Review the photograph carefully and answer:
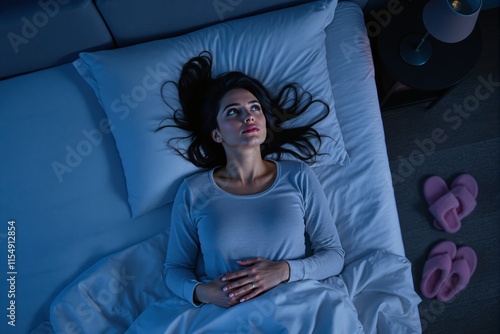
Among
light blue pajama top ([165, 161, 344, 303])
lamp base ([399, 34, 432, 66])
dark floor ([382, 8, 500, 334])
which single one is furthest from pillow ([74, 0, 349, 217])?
dark floor ([382, 8, 500, 334])

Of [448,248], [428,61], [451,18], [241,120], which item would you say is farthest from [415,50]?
[448,248]

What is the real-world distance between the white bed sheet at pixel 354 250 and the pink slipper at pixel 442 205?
57cm

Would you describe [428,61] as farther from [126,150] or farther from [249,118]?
[126,150]

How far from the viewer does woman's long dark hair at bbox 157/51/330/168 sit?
1.50 m

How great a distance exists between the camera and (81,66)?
5.20 feet

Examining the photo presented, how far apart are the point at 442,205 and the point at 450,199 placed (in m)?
0.06

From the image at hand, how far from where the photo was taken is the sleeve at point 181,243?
1381 mm

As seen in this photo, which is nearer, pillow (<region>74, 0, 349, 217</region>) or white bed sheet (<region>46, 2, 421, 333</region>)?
white bed sheet (<region>46, 2, 421, 333</region>)

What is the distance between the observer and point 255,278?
1.28m

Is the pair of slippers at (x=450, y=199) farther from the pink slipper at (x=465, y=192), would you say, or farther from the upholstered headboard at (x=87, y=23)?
the upholstered headboard at (x=87, y=23)

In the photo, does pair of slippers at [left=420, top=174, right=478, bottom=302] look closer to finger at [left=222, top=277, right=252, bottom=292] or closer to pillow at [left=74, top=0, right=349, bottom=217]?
pillow at [left=74, top=0, right=349, bottom=217]

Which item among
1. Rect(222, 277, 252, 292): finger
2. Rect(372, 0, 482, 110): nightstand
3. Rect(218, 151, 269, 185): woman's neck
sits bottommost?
Rect(222, 277, 252, 292): finger

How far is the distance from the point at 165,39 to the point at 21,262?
116 centimetres

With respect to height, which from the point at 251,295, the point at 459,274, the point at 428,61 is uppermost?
the point at 428,61
